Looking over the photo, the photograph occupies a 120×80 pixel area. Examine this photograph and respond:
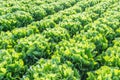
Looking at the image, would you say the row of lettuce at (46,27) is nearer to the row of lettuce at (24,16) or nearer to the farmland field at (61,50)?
the farmland field at (61,50)

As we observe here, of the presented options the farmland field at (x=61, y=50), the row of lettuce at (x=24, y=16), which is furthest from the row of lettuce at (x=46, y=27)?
the row of lettuce at (x=24, y=16)

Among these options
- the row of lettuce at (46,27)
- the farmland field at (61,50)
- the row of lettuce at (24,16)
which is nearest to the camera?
the farmland field at (61,50)

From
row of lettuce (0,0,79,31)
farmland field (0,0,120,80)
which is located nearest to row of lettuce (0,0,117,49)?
farmland field (0,0,120,80)

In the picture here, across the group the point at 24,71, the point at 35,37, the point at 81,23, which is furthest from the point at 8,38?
the point at 81,23

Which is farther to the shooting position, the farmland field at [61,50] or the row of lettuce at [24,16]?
the row of lettuce at [24,16]

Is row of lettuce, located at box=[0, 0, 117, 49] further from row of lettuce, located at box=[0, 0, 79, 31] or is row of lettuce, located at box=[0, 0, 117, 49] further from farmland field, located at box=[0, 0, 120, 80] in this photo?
row of lettuce, located at box=[0, 0, 79, 31]

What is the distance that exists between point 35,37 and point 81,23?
334 cm

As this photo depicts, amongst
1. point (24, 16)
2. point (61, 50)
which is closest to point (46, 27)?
point (24, 16)

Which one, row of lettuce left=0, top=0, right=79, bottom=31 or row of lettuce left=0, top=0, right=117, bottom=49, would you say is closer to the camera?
row of lettuce left=0, top=0, right=117, bottom=49

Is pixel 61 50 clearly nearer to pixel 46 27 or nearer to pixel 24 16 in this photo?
pixel 46 27

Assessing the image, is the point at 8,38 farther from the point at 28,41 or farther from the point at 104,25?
the point at 104,25

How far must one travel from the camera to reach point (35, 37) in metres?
8.73

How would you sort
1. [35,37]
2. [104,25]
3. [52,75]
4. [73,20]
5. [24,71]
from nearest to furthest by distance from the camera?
[52,75] < [24,71] < [35,37] < [104,25] < [73,20]

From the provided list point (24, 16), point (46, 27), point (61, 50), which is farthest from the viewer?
point (24, 16)
